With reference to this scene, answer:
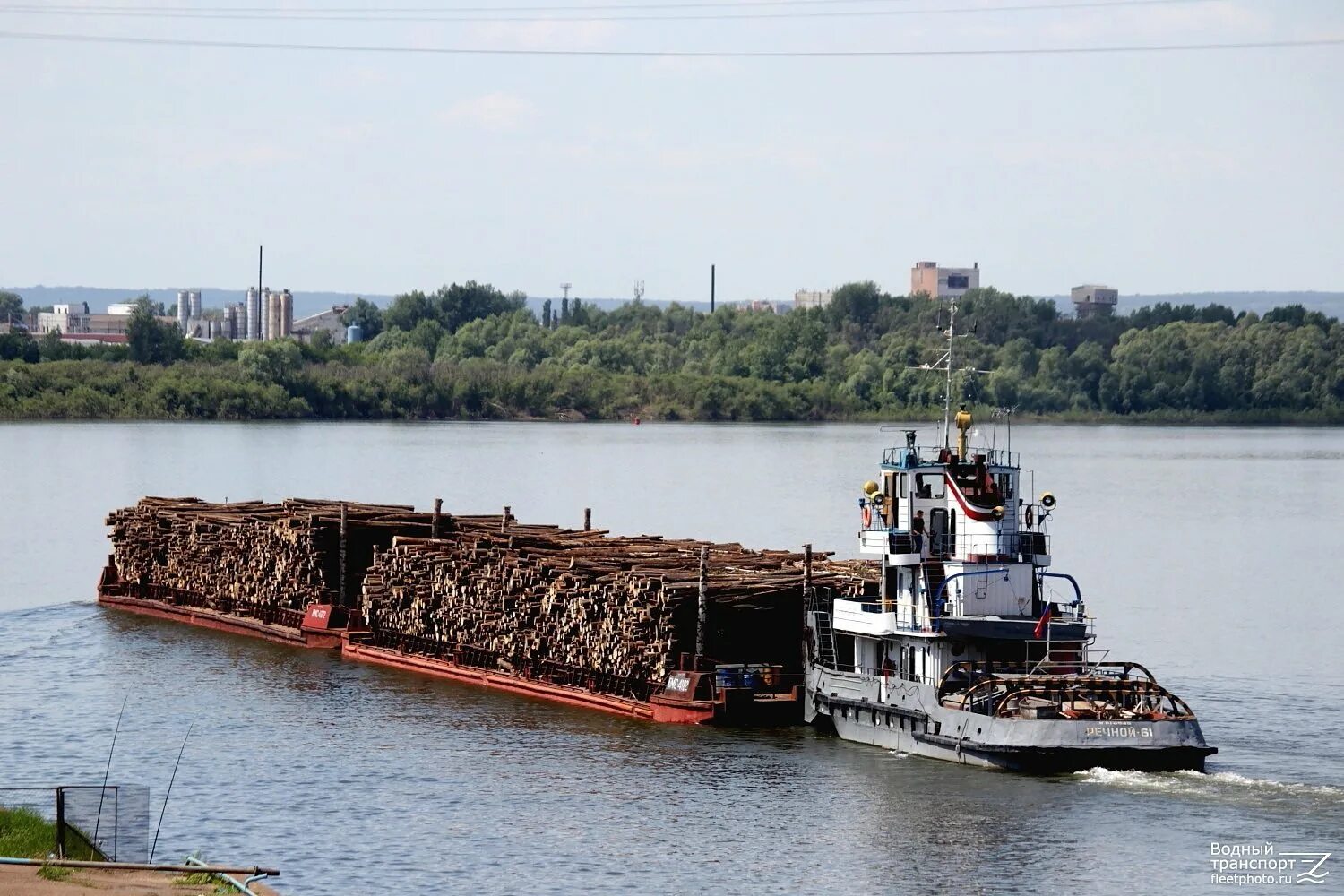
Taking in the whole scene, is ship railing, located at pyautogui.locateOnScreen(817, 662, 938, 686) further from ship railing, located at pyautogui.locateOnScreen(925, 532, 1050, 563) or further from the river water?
ship railing, located at pyautogui.locateOnScreen(925, 532, 1050, 563)

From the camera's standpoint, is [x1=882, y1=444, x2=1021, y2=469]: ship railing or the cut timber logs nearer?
[x1=882, y1=444, x2=1021, y2=469]: ship railing

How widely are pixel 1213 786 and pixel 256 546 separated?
Result: 32693 millimetres

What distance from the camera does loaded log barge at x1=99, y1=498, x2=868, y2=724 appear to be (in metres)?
46.4

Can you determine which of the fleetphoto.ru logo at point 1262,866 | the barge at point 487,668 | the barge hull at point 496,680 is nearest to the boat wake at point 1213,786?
the fleetphoto.ru logo at point 1262,866

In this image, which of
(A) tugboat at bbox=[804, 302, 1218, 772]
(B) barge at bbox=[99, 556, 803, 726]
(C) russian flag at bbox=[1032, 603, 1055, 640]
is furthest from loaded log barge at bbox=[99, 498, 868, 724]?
(C) russian flag at bbox=[1032, 603, 1055, 640]

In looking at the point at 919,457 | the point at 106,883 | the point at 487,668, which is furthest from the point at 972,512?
the point at 106,883

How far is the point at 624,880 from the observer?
3425 cm

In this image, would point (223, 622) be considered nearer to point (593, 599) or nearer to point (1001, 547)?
point (593, 599)

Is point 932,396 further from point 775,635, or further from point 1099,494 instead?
point 775,635

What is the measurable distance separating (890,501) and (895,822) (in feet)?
27.4

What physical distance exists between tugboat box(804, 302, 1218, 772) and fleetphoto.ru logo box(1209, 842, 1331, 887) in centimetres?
393

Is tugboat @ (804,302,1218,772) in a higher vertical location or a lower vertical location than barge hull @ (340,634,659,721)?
higher

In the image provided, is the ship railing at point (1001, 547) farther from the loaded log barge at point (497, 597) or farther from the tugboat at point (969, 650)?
the loaded log barge at point (497, 597)

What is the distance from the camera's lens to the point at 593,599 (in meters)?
48.4
